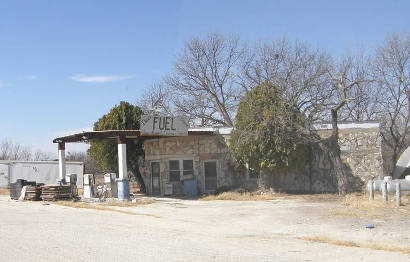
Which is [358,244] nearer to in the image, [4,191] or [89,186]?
[89,186]

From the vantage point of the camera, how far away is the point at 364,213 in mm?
16266

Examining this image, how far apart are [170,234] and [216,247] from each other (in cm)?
243


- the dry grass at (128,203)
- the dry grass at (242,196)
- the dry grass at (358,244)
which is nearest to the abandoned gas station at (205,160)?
the dry grass at (128,203)

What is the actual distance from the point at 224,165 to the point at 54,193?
8840 mm

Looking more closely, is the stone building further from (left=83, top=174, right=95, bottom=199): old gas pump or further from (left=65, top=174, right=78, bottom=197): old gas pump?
(left=65, top=174, right=78, bottom=197): old gas pump

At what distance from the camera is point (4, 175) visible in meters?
41.4

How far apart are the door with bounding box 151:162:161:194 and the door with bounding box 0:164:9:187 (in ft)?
57.9

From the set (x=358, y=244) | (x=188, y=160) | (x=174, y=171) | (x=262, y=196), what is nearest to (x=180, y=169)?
(x=174, y=171)

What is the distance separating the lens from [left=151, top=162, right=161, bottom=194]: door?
95.1 ft

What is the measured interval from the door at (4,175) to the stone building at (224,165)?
56.1 feet

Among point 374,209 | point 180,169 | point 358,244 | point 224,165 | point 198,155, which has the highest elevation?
point 198,155

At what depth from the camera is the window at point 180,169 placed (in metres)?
27.9

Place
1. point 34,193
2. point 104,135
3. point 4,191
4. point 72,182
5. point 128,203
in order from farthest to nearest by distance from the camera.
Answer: point 4,191, point 72,182, point 34,193, point 104,135, point 128,203

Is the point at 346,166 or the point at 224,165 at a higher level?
the point at 224,165
